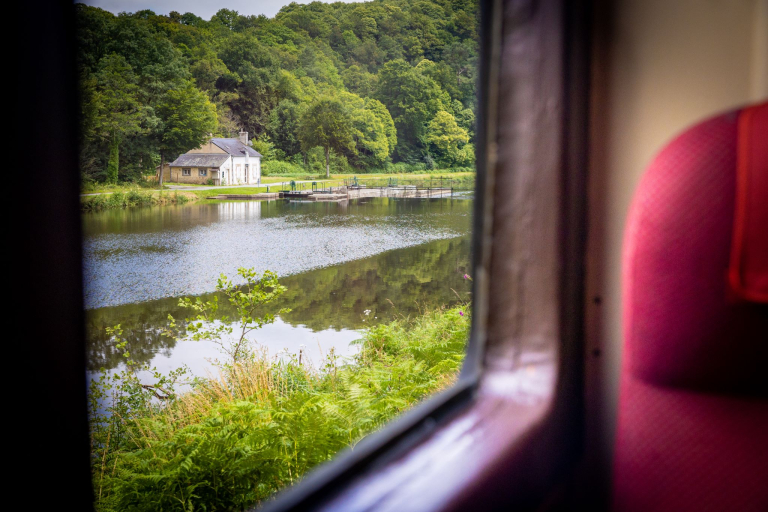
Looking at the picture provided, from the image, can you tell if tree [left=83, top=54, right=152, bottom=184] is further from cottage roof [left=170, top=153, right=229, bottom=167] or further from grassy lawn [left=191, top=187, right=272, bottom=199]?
grassy lawn [left=191, top=187, right=272, bottom=199]

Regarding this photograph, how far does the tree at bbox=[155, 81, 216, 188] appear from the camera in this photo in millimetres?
5508

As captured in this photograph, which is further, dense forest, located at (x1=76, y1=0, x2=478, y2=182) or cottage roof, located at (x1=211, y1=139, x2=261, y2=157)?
cottage roof, located at (x1=211, y1=139, x2=261, y2=157)

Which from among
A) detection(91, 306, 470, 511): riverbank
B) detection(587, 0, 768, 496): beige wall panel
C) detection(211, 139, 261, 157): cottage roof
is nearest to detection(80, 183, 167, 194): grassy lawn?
detection(91, 306, 470, 511): riverbank

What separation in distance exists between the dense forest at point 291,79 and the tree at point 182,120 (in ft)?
0.05

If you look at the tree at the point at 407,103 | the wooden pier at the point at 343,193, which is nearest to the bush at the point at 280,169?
the wooden pier at the point at 343,193

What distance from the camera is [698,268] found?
33.1 inches

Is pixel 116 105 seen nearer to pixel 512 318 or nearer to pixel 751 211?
pixel 512 318

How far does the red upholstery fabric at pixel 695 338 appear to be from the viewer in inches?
32.4

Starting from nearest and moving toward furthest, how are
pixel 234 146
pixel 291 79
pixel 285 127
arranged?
pixel 291 79, pixel 234 146, pixel 285 127

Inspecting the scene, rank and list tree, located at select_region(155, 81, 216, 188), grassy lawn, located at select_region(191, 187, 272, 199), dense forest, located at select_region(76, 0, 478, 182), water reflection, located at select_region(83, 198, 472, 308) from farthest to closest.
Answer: grassy lawn, located at select_region(191, 187, 272, 199) → water reflection, located at select_region(83, 198, 472, 308) → tree, located at select_region(155, 81, 216, 188) → dense forest, located at select_region(76, 0, 478, 182)

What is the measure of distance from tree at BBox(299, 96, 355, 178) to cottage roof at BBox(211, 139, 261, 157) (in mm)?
1094

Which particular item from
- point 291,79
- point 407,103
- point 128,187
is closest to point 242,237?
point 291,79

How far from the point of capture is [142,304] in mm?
7289

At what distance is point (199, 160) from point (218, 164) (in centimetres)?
81
